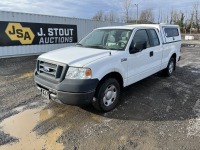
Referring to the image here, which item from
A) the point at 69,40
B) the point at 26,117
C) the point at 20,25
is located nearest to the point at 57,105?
the point at 26,117

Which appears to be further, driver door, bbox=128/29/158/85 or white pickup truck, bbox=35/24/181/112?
driver door, bbox=128/29/158/85

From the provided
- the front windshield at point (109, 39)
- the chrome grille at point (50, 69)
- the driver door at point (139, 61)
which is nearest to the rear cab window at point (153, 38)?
the driver door at point (139, 61)

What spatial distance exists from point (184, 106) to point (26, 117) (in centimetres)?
365

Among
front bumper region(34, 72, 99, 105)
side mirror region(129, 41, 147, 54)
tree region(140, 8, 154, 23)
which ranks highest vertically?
tree region(140, 8, 154, 23)

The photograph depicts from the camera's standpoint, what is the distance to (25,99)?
5137 mm

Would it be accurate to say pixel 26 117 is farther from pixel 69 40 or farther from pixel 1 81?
pixel 69 40

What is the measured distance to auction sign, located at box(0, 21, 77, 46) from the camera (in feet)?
35.2

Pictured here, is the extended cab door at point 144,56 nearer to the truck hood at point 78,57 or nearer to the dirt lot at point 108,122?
the dirt lot at point 108,122

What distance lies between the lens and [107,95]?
171 inches

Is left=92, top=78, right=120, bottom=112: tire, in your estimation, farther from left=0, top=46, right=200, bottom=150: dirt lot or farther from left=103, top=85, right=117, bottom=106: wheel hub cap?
left=0, top=46, right=200, bottom=150: dirt lot

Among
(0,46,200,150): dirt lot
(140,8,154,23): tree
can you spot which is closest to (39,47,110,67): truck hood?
(0,46,200,150): dirt lot

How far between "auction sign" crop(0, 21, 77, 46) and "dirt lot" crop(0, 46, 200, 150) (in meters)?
5.76

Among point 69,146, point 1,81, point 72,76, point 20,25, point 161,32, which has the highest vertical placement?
point 20,25

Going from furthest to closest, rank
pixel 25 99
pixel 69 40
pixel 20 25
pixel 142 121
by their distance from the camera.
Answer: pixel 69 40
pixel 20 25
pixel 25 99
pixel 142 121
